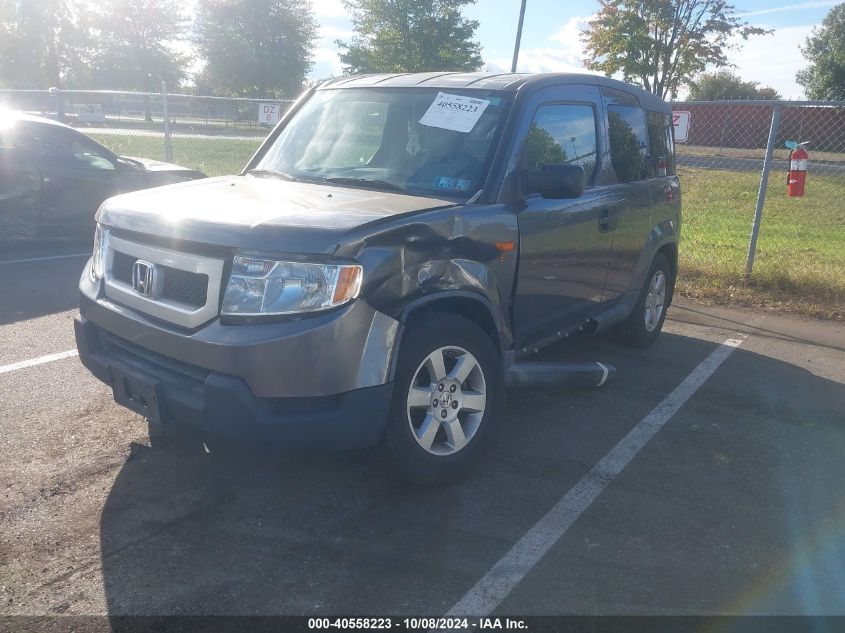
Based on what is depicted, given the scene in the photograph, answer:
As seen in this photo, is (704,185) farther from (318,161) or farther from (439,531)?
(439,531)

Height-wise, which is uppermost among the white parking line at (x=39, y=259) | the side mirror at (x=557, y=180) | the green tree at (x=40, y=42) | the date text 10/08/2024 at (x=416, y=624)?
the green tree at (x=40, y=42)

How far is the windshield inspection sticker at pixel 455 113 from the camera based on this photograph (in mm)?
4172

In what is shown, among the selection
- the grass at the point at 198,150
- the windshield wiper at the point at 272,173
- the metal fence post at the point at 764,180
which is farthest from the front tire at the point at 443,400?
the grass at the point at 198,150

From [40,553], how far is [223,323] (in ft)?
3.85

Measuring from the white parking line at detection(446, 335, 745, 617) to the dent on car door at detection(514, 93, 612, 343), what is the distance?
2.68 feet

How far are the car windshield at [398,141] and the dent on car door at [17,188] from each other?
479 centimetres

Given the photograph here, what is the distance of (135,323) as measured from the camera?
337 centimetres

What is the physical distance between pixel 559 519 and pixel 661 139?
12.4 ft

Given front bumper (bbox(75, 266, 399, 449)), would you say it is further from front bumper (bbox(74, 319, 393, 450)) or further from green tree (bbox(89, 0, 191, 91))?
green tree (bbox(89, 0, 191, 91))

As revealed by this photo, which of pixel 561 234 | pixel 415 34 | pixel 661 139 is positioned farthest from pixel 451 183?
pixel 415 34

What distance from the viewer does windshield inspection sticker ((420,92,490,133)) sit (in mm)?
4172

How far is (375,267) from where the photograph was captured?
318cm

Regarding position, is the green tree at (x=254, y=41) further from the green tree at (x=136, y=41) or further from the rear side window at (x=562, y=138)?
the rear side window at (x=562, y=138)

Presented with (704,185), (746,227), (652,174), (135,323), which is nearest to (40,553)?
(135,323)
